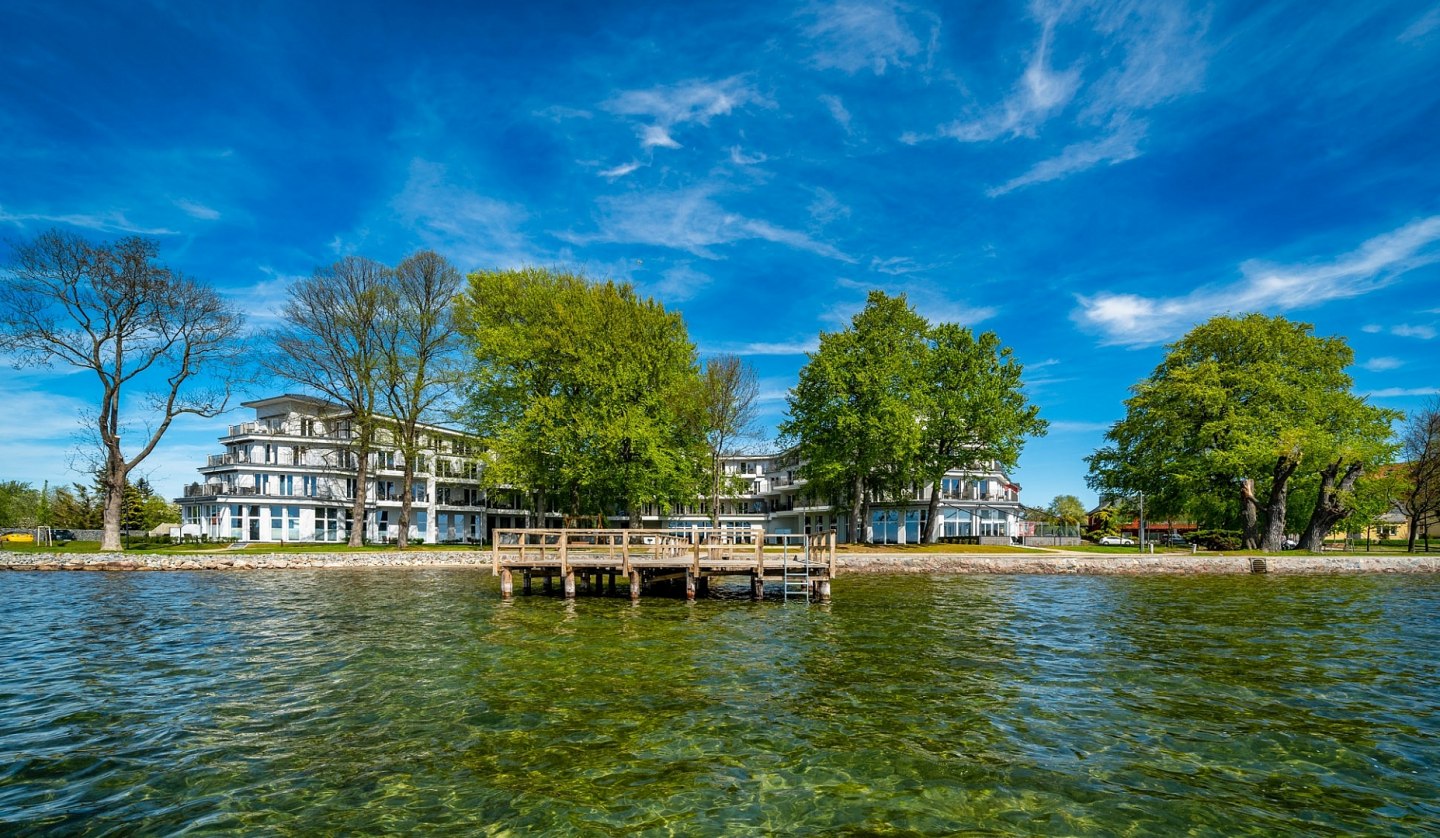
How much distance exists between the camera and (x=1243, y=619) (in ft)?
73.9

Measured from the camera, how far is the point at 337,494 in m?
65.2

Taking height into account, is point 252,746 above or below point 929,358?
below

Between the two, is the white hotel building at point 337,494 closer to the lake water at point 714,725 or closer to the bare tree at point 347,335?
the bare tree at point 347,335

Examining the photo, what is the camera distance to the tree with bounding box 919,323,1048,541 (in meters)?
53.2

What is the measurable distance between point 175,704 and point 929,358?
50127 mm

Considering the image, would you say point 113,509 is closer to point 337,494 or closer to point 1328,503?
point 337,494

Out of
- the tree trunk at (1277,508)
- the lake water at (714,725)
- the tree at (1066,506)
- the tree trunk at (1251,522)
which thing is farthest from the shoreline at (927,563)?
the tree at (1066,506)

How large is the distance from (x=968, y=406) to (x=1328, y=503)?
80.9 ft

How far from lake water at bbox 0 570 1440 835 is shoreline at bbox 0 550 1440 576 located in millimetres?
20604

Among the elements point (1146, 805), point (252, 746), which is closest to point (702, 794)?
point (1146, 805)

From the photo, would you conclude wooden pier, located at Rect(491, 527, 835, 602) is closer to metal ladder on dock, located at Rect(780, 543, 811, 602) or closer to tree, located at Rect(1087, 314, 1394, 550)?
metal ladder on dock, located at Rect(780, 543, 811, 602)

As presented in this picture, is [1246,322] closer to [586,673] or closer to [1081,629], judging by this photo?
[1081,629]

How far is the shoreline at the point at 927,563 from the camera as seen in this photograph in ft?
131

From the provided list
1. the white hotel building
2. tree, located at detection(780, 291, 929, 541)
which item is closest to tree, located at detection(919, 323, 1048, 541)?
tree, located at detection(780, 291, 929, 541)
